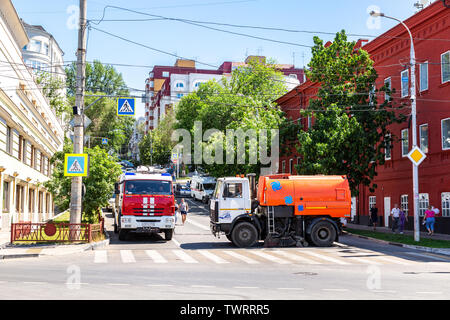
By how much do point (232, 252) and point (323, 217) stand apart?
4.81 meters

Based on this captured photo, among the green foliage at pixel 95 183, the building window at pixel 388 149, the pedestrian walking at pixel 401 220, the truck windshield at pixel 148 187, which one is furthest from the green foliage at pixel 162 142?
the truck windshield at pixel 148 187

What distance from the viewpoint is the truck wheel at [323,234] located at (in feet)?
72.6

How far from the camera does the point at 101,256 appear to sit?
707 inches

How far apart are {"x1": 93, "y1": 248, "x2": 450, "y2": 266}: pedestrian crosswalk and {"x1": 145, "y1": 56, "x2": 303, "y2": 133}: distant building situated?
78438mm

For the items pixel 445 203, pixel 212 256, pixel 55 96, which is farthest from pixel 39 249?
pixel 55 96

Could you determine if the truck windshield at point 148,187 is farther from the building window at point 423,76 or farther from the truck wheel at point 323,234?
the building window at point 423,76

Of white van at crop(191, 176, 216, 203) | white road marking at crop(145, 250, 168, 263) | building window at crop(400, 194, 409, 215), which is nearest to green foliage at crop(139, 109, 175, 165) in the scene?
white van at crop(191, 176, 216, 203)

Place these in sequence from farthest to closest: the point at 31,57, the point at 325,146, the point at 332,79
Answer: the point at 31,57
the point at 332,79
the point at 325,146

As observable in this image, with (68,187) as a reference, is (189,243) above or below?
below

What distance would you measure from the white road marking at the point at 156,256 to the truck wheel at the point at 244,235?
11.7 ft

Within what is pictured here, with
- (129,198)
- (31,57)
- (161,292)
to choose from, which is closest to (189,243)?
(129,198)

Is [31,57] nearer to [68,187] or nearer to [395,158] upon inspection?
[68,187]

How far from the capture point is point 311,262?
16.5 metres

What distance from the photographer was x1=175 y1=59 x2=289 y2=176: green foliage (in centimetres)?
4703
